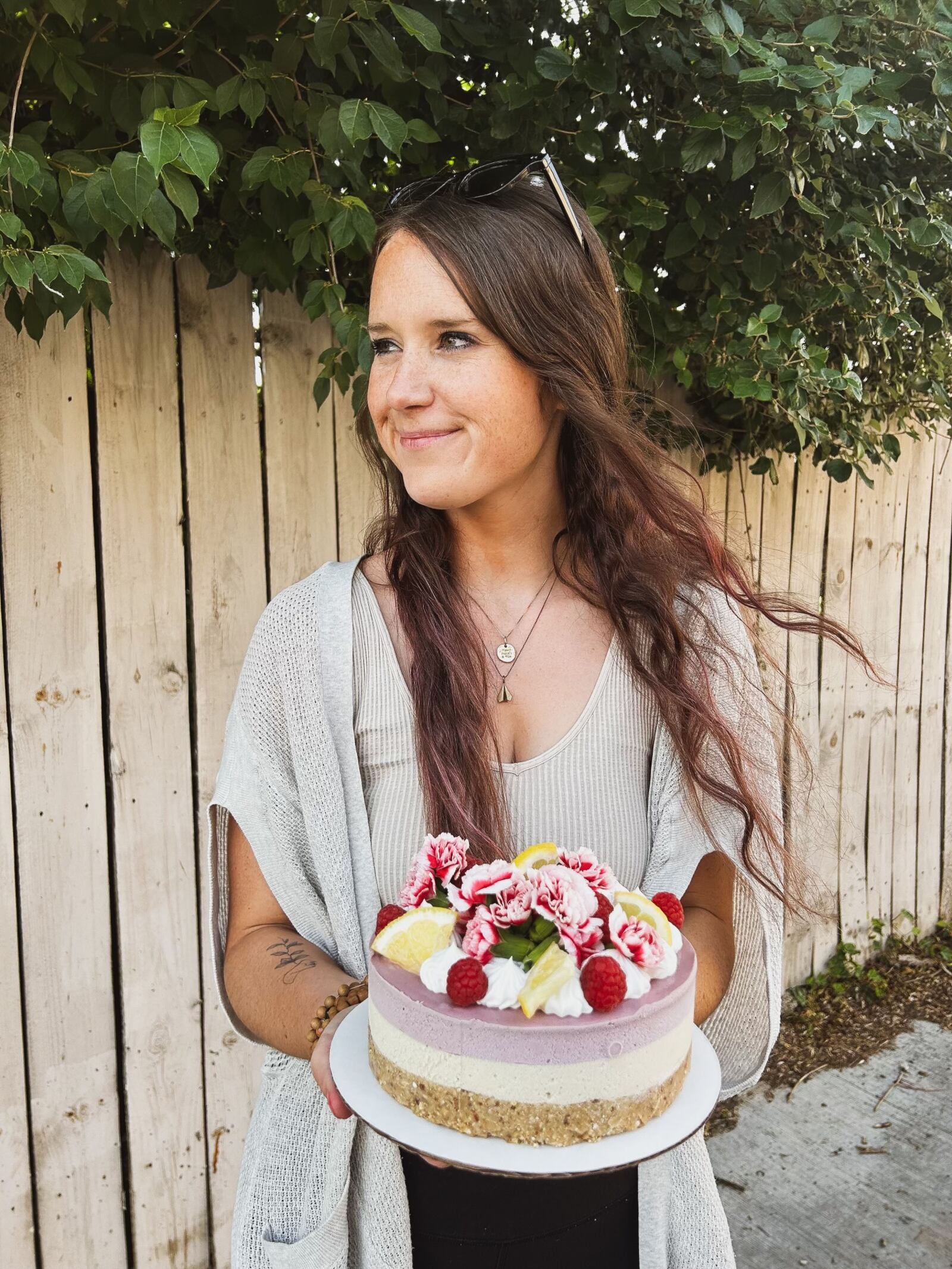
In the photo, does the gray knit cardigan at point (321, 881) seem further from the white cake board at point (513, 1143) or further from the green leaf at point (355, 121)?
the green leaf at point (355, 121)

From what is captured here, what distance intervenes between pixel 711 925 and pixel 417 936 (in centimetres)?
68

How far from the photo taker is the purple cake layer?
1.08 m

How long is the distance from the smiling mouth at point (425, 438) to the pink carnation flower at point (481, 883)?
2.12 feet

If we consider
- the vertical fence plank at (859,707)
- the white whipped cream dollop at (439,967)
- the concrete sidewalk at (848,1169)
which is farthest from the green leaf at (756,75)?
the concrete sidewalk at (848,1169)

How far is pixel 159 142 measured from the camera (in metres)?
1.44

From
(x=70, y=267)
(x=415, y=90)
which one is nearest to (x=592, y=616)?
(x=70, y=267)

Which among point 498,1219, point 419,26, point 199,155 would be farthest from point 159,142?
point 498,1219

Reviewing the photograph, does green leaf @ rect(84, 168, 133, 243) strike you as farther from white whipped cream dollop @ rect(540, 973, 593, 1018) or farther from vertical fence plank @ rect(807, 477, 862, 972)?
vertical fence plank @ rect(807, 477, 862, 972)

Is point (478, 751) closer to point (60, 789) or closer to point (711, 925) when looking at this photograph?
point (711, 925)

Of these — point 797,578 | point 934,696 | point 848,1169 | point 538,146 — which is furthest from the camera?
point 934,696

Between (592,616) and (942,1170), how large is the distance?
2.64m

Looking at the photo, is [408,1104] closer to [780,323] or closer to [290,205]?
[290,205]

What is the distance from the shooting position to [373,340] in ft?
5.16

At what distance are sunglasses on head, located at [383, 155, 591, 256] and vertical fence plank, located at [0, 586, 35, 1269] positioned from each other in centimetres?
126
